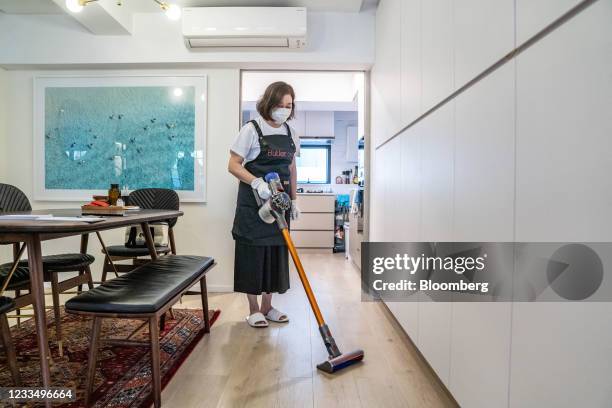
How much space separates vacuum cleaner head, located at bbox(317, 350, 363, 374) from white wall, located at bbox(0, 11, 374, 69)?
2379mm

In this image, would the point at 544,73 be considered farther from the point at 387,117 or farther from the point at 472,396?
the point at 387,117

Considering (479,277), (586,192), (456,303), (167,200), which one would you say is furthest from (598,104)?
(167,200)

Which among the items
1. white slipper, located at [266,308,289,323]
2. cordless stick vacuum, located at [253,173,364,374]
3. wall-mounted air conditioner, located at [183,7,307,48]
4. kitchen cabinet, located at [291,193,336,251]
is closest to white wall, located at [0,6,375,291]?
wall-mounted air conditioner, located at [183,7,307,48]

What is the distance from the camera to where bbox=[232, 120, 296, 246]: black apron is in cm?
214

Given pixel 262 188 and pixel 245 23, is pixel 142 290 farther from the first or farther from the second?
pixel 245 23

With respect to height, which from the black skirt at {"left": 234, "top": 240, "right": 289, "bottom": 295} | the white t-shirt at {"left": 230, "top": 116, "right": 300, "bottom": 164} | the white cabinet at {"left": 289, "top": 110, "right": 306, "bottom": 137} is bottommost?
the black skirt at {"left": 234, "top": 240, "right": 289, "bottom": 295}

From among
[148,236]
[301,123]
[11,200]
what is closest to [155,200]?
[148,236]

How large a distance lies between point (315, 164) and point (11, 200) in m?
4.61

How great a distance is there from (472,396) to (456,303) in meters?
0.30

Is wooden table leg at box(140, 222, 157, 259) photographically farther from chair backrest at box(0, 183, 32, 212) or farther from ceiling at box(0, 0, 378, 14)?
ceiling at box(0, 0, 378, 14)

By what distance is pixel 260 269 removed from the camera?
2.15 metres

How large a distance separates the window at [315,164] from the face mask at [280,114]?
13.2ft

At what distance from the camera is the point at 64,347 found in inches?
72.8

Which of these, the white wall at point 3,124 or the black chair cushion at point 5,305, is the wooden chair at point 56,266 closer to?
the black chair cushion at point 5,305
